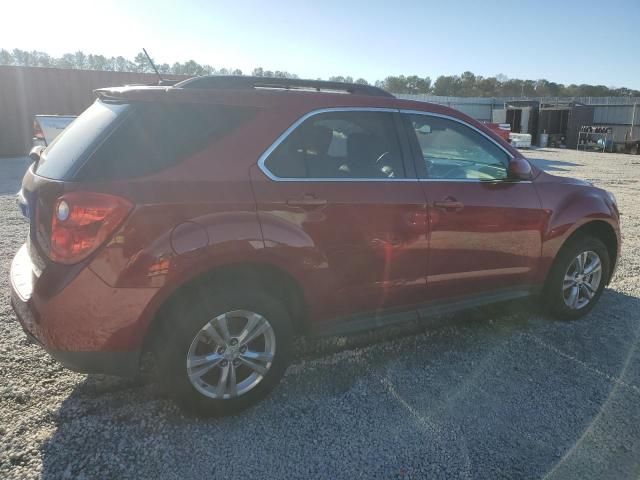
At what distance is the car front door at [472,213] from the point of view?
3254 mm

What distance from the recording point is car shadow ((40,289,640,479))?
243cm

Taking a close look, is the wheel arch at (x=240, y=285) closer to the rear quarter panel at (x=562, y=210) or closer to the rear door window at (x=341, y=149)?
the rear door window at (x=341, y=149)

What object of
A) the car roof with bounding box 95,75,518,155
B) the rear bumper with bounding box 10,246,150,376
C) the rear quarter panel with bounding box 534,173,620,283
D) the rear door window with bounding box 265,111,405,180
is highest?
the car roof with bounding box 95,75,518,155

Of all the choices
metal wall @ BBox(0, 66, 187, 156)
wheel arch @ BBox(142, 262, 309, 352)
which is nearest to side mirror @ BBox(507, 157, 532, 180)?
wheel arch @ BBox(142, 262, 309, 352)

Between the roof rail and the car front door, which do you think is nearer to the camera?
the roof rail

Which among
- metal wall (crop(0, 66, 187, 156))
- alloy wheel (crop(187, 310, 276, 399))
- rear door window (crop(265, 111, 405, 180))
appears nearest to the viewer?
alloy wheel (crop(187, 310, 276, 399))

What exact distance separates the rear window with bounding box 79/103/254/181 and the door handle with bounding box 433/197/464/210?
138 cm

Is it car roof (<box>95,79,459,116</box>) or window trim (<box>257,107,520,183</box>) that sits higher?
car roof (<box>95,79,459,116</box>)

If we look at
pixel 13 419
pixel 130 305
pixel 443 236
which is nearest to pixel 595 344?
pixel 443 236

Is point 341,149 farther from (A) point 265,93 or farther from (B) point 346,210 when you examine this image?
(A) point 265,93

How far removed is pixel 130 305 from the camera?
2346mm

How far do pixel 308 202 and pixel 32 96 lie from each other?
65.8 ft

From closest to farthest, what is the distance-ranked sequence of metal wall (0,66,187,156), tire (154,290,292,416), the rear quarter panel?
tire (154,290,292,416) < the rear quarter panel < metal wall (0,66,187,156)

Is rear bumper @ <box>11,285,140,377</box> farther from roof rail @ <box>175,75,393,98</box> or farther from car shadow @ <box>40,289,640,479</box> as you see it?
roof rail @ <box>175,75,393,98</box>
